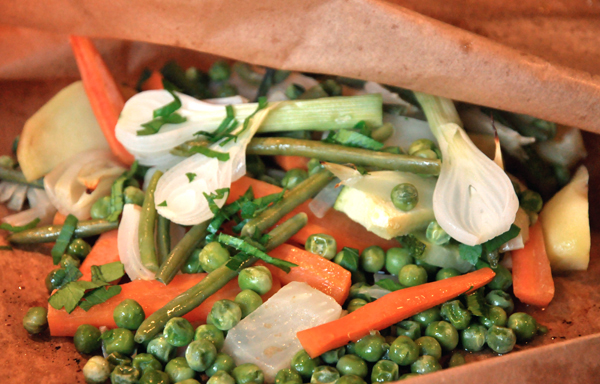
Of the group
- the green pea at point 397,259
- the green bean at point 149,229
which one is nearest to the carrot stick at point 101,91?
the green bean at point 149,229

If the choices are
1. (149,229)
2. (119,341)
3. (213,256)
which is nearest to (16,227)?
(149,229)

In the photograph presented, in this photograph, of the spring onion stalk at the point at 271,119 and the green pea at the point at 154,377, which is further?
the spring onion stalk at the point at 271,119

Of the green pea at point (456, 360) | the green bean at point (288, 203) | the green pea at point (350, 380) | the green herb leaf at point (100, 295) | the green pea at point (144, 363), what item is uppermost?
the green bean at point (288, 203)

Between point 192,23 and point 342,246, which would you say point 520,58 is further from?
point 192,23

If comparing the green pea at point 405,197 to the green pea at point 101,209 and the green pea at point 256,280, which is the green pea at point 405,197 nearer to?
the green pea at point 256,280

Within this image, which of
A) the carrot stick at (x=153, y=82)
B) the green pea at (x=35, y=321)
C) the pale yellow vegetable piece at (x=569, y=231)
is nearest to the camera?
the green pea at (x=35, y=321)

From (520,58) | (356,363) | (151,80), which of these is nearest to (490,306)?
(356,363)
